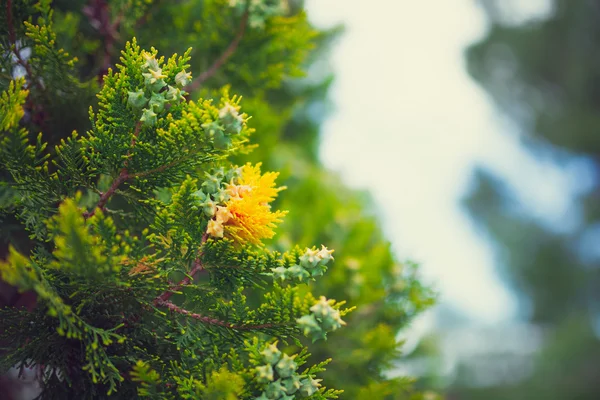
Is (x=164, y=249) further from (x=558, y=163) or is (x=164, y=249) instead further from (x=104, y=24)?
(x=558, y=163)

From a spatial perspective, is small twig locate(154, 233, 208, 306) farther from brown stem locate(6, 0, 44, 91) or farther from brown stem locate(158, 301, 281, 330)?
brown stem locate(6, 0, 44, 91)

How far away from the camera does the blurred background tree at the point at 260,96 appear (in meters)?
0.95

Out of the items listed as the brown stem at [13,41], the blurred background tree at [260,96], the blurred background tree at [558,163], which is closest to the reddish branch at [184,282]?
the blurred background tree at [260,96]

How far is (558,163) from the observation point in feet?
23.3

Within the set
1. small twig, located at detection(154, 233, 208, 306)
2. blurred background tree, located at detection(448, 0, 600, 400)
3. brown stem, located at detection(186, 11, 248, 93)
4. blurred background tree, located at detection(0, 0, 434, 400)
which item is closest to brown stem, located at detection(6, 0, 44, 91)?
blurred background tree, located at detection(0, 0, 434, 400)

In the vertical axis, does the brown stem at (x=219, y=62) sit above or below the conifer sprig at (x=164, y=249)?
above

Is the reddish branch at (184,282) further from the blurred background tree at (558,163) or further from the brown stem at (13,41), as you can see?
the blurred background tree at (558,163)

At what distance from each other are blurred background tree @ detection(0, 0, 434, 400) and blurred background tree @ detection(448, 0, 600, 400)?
188 inches

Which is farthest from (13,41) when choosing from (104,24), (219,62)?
(219,62)

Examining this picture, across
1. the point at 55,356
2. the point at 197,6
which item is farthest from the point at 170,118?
the point at 197,6

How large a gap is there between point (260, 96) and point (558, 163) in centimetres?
721

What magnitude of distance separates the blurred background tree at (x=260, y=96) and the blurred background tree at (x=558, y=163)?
4.79 metres

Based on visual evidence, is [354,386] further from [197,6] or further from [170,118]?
[197,6]

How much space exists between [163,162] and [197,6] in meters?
0.69
